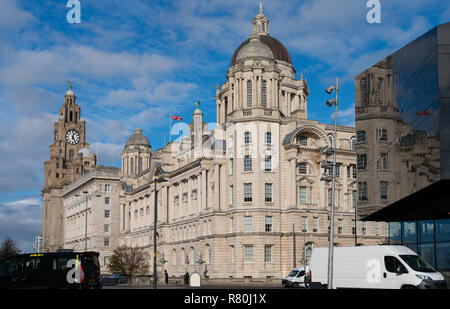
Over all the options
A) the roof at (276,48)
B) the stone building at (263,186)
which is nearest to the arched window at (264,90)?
the stone building at (263,186)

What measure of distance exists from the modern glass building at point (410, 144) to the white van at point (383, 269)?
331 cm

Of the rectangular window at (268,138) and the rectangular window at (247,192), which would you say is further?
the rectangular window at (268,138)

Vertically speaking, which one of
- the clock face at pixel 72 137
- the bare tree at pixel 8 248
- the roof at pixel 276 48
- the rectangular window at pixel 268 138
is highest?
the roof at pixel 276 48

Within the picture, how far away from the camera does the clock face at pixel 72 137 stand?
615ft

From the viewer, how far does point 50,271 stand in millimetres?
33469

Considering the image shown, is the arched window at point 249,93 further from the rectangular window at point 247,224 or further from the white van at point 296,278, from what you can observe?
the white van at point 296,278

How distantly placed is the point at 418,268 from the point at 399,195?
505 cm

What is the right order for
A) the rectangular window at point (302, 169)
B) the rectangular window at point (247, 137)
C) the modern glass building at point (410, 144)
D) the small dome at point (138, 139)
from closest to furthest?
the modern glass building at point (410, 144)
the rectangular window at point (247, 137)
the rectangular window at point (302, 169)
the small dome at point (138, 139)

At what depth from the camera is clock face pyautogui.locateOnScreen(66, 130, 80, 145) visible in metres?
188

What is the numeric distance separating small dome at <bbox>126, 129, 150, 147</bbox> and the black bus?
102 meters

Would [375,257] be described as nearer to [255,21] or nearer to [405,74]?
[405,74]

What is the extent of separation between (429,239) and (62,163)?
6253 inches

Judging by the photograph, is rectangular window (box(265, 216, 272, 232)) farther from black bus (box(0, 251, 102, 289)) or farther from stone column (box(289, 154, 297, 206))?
black bus (box(0, 251, 102, 289))
